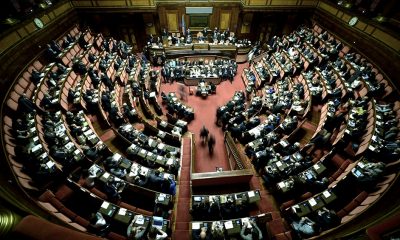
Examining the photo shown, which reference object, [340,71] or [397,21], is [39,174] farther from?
[397,21]

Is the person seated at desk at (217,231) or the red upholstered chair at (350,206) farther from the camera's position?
the red upholstered chair at (350,206)

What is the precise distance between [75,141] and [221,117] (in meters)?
7.03

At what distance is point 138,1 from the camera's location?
16.1m

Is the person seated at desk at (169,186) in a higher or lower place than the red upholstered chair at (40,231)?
higher

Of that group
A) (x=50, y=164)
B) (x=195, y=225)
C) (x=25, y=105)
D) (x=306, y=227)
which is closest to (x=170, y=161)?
(x=195, y=225)

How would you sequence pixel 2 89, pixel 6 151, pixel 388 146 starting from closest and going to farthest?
pixel 6 151
pixel 388 146
pixel 2 89

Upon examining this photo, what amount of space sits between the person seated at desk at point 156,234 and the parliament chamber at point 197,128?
0.10 ft

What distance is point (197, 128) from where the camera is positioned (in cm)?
1194

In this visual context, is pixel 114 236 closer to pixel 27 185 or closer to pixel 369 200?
pixel 27 185

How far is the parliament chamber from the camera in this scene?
20.9 ft

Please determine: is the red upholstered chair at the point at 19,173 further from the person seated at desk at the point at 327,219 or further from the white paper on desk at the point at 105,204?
the person seated at desk at the point at 327,219

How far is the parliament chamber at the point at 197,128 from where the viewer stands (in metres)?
6.38

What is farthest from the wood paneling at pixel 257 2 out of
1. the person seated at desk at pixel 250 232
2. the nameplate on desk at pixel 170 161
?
the person seated at desk at pixel 250 232

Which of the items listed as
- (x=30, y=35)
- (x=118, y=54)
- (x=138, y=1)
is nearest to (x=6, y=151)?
(x=30, y=35)
